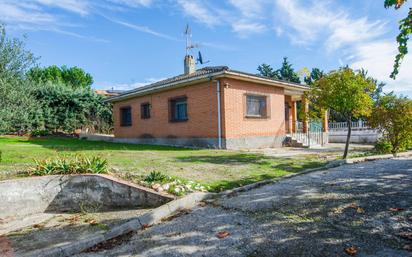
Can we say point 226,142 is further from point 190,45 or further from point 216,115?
point 190,45

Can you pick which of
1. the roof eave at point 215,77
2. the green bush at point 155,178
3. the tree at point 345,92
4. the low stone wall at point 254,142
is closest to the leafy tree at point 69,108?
the roof eave at point 215,77

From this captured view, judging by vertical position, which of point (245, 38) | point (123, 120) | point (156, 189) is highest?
point (245, 38)

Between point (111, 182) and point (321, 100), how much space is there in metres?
7.66

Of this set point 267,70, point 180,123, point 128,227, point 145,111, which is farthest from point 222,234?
point 267,70

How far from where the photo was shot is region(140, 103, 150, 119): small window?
1855cm

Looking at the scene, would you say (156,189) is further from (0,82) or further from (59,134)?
(59,134)

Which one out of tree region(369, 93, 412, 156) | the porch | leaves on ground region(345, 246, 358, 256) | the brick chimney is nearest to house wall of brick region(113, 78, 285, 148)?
the porch

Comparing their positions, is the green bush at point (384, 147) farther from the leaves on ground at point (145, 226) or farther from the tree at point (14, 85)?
the tree at point (14, 85)

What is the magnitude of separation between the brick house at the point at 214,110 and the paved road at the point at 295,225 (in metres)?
8.08

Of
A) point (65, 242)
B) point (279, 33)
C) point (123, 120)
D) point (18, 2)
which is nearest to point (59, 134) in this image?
point (123, 120)

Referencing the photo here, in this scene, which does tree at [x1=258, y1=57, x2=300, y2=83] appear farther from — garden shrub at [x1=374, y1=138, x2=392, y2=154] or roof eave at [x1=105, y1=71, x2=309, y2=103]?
garden shrub at [x1=374, y1=138, x2=392, y2=154]

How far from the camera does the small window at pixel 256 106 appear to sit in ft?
50.0

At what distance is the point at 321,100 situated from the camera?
34.7 feet

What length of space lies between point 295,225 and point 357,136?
61.4 ft
